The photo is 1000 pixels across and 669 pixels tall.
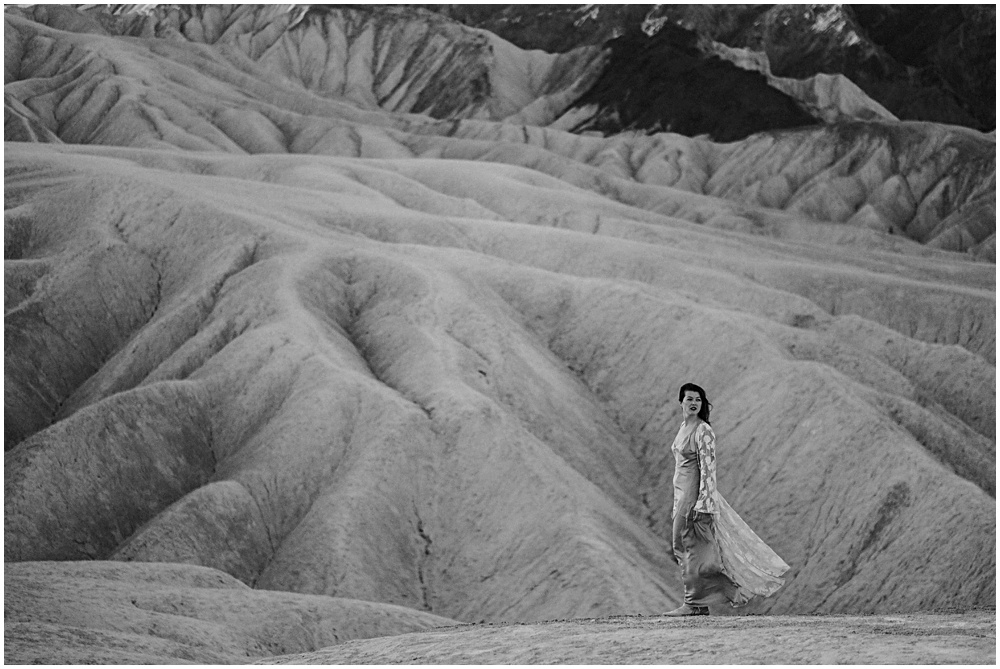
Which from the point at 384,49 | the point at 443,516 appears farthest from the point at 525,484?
the point at 384,49

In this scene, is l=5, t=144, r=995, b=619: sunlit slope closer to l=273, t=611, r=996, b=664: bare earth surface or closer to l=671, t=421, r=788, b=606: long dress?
l=273, t=611, r=996, b=664: bare earth surface

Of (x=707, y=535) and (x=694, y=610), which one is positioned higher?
(x=707, y=535)

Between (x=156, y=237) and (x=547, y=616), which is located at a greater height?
(x=156, y=237)

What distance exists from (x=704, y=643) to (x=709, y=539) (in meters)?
1.85

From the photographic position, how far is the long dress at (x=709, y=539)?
13.3m

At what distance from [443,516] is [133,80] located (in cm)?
8784

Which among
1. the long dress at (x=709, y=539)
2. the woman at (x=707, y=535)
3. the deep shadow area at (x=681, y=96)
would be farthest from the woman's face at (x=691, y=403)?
the deep shadow area at (x=681, y=96)

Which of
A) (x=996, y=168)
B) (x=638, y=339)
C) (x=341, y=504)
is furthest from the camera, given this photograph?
(x=996, y=168)

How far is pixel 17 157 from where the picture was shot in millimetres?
54938

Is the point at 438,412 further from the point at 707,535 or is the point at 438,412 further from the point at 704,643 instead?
the point at 704,643

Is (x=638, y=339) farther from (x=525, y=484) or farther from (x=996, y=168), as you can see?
(x=996, y=168)

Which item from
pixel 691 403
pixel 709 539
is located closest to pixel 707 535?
pixel 709 539

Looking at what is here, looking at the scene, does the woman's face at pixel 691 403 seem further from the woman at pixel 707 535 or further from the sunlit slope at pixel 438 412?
the sunlit slope at pixel 438 412

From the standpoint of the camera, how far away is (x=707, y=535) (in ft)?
44.1
